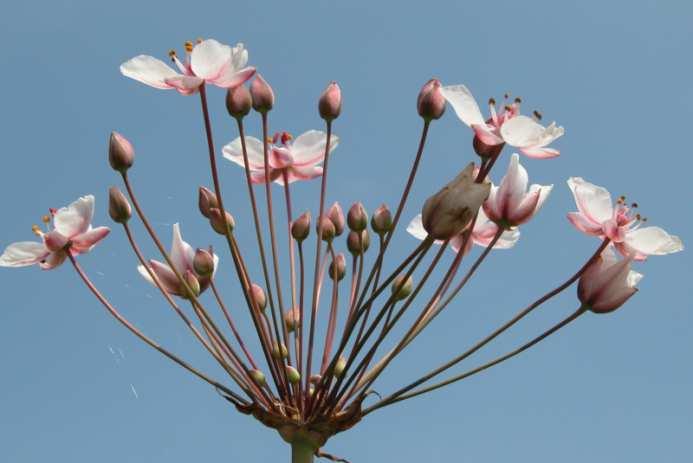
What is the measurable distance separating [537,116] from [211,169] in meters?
1.29

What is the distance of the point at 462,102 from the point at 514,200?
0.44 metres

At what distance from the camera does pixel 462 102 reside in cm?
340

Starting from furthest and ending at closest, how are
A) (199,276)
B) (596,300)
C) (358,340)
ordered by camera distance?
1. (199,276)
2. (596,300)
3. (358,340)

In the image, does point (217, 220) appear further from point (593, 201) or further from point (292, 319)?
point (593, 201)

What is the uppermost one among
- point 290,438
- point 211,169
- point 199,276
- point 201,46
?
point 201,46

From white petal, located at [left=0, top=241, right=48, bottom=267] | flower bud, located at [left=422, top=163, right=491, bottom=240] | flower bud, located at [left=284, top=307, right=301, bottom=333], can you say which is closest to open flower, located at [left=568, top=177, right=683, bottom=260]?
flower bud, located at [left=422, top=163, right=491, bottom=240]

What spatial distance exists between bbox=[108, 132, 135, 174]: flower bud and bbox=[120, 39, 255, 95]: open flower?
0.87ft

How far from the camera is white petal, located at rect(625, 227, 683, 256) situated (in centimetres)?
370

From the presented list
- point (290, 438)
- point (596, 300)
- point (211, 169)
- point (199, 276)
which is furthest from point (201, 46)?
point (596, 300)

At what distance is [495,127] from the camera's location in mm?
3570

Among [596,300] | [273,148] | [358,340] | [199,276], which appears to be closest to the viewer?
[358,340]

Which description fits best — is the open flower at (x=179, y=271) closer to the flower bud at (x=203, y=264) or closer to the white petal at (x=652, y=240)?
the flower bud at (x=203, y=264)

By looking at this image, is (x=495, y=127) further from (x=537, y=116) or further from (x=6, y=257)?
(x=6, y=257)

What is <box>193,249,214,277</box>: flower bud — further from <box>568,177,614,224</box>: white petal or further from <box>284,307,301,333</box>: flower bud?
<box>568,177,614,224</box>: white petal
